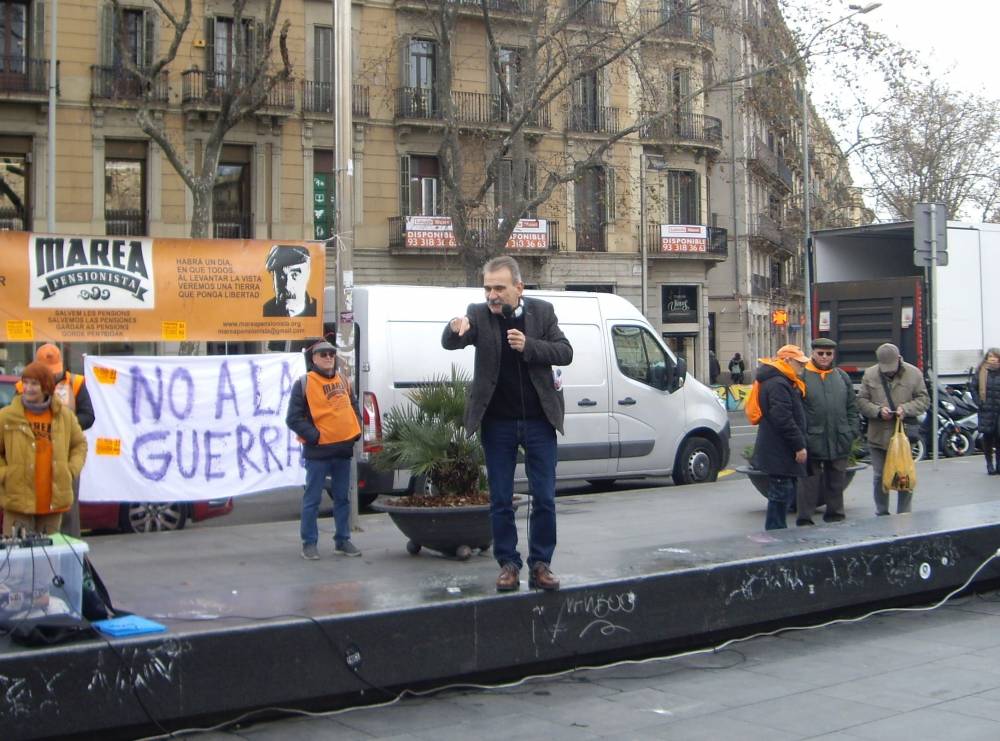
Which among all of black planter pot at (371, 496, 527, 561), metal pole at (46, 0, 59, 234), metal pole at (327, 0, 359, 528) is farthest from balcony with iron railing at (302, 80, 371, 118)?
black planter pot at (371, 496, 527, 561)

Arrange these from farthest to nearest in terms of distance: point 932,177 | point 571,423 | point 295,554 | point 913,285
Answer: point 932,177, point 913,285, point 571,423, point 295,554

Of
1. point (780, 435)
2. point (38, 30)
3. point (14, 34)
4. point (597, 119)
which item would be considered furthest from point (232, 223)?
point (780, 435)

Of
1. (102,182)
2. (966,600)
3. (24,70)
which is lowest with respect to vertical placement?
(966,600)

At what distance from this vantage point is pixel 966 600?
899cm

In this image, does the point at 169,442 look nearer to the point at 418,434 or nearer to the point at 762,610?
the point at 418,434

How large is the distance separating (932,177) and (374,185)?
61.3 ft

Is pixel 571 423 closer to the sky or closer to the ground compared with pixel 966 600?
closer to the sky

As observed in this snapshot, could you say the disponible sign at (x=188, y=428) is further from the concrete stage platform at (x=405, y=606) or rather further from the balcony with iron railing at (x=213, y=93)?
the balcony with iron railing at (x=213, y=93)

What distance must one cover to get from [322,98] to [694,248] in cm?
1541

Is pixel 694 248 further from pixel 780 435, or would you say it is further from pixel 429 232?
pixel 780 435

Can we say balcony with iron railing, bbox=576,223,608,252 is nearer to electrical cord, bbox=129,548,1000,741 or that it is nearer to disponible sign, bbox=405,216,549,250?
disponible sign, bbox=405,216,549,250

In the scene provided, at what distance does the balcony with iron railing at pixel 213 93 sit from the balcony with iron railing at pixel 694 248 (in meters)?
14.2

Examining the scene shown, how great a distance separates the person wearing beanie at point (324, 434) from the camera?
902 centimetres

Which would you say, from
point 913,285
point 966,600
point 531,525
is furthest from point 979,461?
point 531,525
